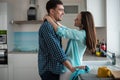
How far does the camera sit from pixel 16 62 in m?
3.82

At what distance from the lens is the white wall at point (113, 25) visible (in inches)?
141

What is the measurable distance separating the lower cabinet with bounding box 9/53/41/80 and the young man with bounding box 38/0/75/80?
2081mm

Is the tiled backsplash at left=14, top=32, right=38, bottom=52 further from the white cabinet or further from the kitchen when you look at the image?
the white cabinet

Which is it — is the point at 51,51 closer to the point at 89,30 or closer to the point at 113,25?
the point at 89,30

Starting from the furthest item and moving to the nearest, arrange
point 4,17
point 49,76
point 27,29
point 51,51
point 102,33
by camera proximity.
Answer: point 27,29
point 102,33
point 4,17
point 49,76
point 51,51

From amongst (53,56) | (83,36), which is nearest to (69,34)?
(83,36)

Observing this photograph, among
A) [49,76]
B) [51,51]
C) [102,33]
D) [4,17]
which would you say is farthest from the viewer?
[102,33]

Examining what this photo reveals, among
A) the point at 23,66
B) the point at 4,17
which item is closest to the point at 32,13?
the point at 4,17

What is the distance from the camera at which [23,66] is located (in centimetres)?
384

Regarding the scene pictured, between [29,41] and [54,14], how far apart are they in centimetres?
258

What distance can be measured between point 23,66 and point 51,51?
229 cm

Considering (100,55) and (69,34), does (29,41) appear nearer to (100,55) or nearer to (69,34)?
(100,55)

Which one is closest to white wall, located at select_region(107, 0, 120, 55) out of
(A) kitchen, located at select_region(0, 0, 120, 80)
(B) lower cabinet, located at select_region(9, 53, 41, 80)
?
(A) kitchen, located at select_region(0, 0, 120, 80)

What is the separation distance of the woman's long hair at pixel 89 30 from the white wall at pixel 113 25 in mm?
1786
